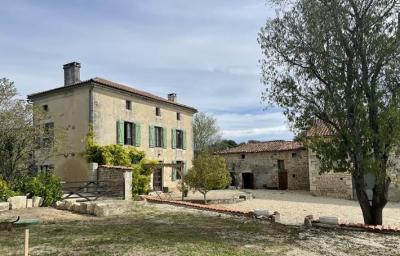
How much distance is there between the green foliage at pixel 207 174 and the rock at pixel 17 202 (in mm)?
9234

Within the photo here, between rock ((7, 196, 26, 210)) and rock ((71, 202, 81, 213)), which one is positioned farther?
rock ((71, 202, 81, 213))

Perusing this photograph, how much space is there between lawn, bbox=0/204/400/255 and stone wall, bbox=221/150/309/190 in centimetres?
1953

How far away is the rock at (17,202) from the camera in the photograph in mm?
14500

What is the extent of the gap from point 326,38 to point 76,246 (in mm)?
8483

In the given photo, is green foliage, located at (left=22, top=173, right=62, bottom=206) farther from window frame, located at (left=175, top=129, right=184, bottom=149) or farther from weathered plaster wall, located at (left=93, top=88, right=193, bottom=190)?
window frame, located at (left=175, top=129, right=184, bottom=149)

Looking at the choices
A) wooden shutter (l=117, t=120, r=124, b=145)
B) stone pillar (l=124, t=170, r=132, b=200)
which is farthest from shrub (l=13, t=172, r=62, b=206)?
wooden shutter (l=117, t=120, r=124, b=145)

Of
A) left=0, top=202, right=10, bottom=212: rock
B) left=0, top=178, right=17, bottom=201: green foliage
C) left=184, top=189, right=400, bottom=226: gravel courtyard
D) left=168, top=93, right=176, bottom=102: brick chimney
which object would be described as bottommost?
left=184, top=189, right=400, bottom=226: gravel courtyard

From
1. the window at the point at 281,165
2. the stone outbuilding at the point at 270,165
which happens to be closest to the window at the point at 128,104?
the stone outbuilding at the point at 270,165

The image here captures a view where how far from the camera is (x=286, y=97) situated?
12727mm

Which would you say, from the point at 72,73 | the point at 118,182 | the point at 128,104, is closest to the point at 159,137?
the point at 128,104

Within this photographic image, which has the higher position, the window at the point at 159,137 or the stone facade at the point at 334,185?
the window at the point at 159,137

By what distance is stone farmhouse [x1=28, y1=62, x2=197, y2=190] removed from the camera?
2375cm

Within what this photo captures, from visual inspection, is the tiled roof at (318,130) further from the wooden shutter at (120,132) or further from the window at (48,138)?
the wooden shutter at (120,132)

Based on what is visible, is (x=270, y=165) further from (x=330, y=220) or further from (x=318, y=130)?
(x=330, y=220)
